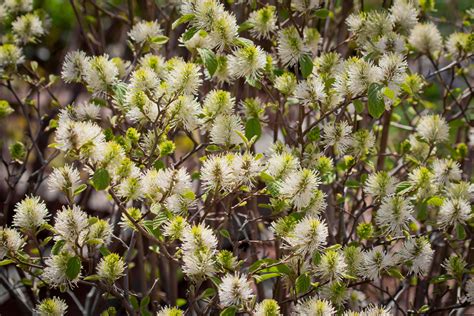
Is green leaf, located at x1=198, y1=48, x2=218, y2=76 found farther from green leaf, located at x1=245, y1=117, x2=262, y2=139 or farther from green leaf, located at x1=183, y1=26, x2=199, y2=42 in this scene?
green leaf, located at x1=245, y1=117, x2=262, y2=139

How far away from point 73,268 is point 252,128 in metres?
0.56

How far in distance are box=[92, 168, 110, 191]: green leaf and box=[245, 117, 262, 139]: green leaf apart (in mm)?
496

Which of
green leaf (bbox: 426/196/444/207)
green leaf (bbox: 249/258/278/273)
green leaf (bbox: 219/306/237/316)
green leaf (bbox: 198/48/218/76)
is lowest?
green leaf (bbox: 219/306/237/316)

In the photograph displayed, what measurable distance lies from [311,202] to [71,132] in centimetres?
56

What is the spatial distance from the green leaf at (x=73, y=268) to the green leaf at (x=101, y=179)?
245 millimetres

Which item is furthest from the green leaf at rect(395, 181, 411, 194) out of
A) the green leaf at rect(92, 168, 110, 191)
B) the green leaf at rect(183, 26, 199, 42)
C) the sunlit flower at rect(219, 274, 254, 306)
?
the green leaf at rect(92, 168, 110, 191)

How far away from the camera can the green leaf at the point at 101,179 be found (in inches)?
57.1

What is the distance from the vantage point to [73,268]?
1.62m

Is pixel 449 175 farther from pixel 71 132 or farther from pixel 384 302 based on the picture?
pixel 71 132

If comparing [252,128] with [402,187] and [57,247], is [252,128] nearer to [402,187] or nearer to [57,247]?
[402,187]

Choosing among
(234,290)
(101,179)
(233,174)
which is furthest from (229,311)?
(101,179)

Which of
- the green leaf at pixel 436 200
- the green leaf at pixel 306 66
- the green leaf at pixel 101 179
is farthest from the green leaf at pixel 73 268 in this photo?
the green leaf at pixel 436 200

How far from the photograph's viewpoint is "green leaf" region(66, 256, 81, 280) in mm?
1612

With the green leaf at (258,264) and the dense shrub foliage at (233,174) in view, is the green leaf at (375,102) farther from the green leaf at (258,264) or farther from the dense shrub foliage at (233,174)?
→ the green leaf at (258,264)
